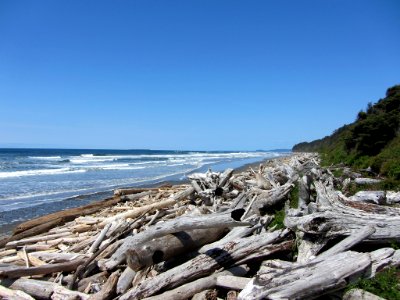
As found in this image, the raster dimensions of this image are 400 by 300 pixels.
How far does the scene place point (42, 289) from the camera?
5441mm

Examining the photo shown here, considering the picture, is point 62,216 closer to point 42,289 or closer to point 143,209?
point 143,209

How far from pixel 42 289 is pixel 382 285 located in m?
4.95

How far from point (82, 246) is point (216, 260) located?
3.76 m

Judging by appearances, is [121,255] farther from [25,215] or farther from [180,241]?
[25,215]

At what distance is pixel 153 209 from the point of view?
9836 millimetres

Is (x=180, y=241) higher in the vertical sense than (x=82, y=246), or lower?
higher

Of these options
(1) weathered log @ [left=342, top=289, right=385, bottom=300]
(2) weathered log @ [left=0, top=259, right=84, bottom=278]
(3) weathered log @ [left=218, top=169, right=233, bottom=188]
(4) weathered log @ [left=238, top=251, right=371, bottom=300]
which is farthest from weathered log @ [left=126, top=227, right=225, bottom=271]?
(3) weathered log @ [left=218, top=169, right=233, bottom=188]

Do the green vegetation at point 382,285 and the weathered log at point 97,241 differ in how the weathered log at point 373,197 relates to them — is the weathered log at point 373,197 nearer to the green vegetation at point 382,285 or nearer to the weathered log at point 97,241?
the green vegetation at point 382,285

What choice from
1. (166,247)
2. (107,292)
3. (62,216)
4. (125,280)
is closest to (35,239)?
(62,216)

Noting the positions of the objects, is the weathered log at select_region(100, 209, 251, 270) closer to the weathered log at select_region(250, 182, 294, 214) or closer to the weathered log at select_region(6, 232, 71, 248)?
the weathered log at select_region(250, 182, 294, 214)

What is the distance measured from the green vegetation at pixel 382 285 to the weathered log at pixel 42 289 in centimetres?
383

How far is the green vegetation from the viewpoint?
4160 mm

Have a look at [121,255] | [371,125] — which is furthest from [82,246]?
[371,125]

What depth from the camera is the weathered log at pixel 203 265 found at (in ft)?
16.3
